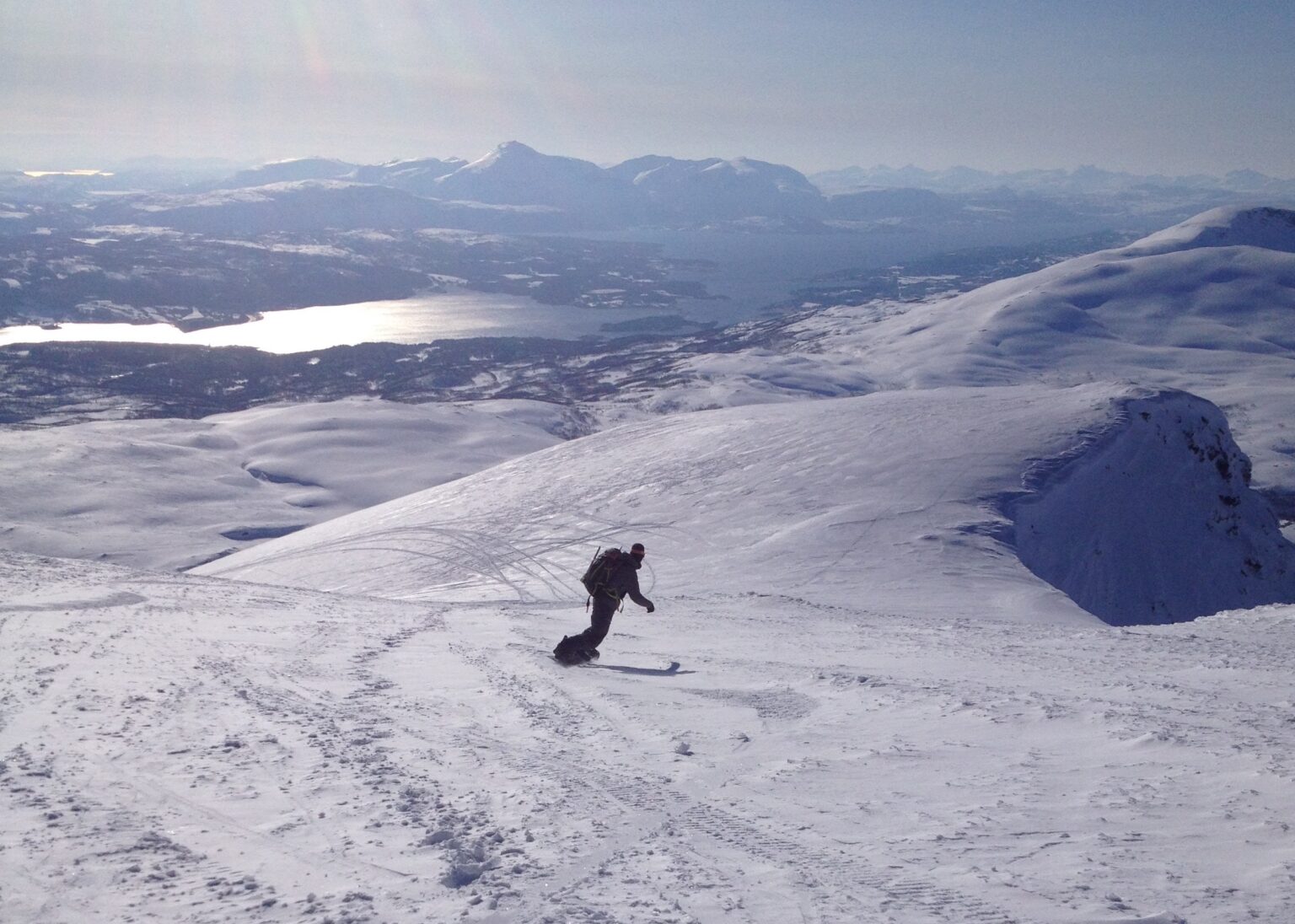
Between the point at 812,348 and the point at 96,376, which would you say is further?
the point at 812,348

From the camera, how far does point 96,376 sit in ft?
315

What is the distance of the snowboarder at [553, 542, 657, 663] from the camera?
9.40 m

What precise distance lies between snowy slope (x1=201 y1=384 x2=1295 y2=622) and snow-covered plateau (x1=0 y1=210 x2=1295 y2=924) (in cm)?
14

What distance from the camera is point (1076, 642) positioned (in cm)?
1116

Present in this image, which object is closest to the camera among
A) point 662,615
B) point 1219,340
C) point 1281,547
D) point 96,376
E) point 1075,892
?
point 1075,892

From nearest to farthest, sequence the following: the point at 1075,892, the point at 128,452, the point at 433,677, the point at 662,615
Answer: the point at 1075,892 < the point at 433,677 < the point at 662,615 < the point at 128,452

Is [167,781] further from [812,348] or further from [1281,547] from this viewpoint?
[812,348]

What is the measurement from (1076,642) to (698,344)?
386ft

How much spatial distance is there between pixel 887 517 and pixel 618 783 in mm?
16294

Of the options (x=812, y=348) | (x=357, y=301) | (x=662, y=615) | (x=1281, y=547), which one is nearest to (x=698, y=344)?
(x=812, y=348)

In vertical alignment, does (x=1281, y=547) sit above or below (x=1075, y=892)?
below

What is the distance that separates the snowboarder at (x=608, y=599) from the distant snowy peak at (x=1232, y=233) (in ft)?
416

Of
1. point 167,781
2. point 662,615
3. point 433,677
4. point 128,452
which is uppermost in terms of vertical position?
point 167,781

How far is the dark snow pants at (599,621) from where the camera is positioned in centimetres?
947
